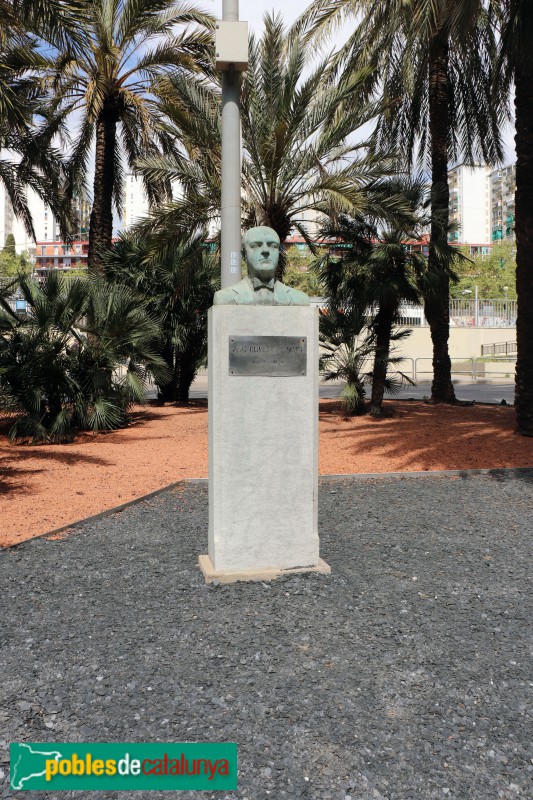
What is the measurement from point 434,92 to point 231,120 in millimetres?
9870

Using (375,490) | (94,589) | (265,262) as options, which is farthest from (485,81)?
(94,589)

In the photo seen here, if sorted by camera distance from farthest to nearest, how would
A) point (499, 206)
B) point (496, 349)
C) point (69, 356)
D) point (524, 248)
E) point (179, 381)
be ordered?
point (499, 206) < point (496, 349) < point (179, 381) < point (69, 356) < point (524, 248)

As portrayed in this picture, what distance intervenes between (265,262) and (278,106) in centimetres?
839

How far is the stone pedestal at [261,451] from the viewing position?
4.11 m

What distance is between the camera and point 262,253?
4191 mm

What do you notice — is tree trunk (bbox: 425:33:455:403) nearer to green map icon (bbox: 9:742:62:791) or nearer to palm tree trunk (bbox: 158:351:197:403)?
palm tree trunk (bbox: 158:351:197:403)

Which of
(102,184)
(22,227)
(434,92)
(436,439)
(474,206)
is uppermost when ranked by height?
(474,206)

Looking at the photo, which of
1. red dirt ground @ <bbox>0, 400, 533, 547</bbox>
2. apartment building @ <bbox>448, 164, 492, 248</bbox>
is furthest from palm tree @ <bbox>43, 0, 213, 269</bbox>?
apartment building @ <bbox>448, 164, 492, 248</bbox>

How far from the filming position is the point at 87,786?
230 cm

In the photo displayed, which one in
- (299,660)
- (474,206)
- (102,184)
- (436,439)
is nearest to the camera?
(299,660)

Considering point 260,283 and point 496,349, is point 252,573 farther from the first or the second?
point 496,349

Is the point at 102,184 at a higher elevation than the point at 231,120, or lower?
higher

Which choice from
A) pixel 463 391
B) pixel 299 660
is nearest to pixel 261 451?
pixel 299 660

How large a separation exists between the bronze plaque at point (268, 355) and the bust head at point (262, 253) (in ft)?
1.37
